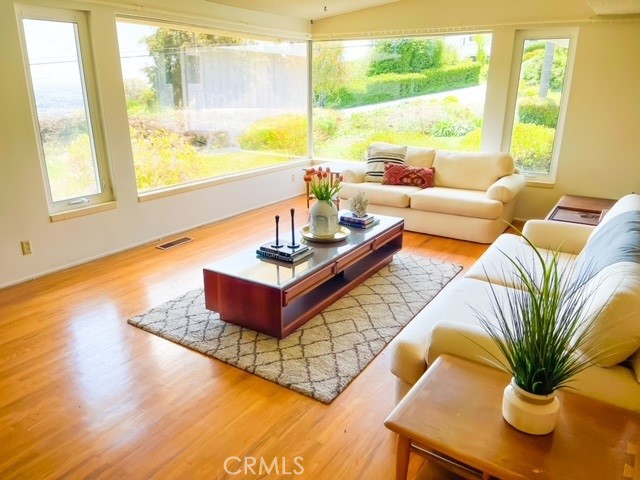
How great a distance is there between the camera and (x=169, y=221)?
186 inches

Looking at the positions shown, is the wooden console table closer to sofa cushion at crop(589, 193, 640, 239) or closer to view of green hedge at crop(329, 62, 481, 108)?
sofa cushion at crop(589, 193, 640, 239)

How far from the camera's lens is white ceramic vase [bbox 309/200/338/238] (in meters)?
3.24

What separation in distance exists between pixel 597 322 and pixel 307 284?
162 centimetres

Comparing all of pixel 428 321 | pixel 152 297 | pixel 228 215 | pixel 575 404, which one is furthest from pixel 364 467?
pixel 228 215

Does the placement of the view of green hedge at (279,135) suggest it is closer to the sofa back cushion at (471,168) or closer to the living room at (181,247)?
the living room at (181,247)

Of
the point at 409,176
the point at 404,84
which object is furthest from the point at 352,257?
the point at 404,84

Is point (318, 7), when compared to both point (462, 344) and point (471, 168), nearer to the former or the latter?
point (471, 168)

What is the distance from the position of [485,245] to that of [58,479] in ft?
12.9

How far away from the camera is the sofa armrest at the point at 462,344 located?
5.61ft

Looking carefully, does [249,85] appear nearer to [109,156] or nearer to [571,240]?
[109,156]

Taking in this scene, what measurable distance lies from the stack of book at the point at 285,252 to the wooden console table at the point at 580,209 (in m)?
2.32

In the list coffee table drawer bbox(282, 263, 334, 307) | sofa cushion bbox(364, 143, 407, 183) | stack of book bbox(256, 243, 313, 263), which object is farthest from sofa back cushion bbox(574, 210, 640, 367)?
sofa cushion bbox(364, 143, 407, 183)

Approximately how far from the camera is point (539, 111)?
16.5 feet

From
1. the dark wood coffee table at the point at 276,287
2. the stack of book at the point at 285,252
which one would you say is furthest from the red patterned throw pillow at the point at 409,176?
the stack of book at the point at 285,252
